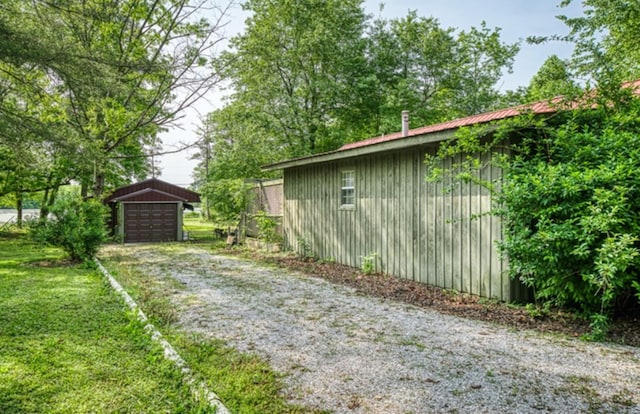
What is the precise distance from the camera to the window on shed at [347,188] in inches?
352

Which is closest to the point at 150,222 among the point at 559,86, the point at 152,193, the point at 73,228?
the point at 152,193

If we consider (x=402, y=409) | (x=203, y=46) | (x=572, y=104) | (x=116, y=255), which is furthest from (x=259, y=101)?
(x=402, y=409)

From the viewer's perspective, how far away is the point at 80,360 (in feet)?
11.7

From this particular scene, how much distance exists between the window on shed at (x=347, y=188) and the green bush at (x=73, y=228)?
6.25 metres

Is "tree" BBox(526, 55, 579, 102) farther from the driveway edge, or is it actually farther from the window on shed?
the driveway edge

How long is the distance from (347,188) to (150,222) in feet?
36.5

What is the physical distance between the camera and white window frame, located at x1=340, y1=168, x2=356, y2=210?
29.3 ft

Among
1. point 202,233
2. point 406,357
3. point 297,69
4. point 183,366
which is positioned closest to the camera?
point 183,366

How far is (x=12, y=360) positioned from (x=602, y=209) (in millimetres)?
5970

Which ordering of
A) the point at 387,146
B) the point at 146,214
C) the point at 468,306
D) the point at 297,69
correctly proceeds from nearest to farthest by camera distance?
the point at 468,306
the point at 387,146
the point at 146,214
the point at 297,69

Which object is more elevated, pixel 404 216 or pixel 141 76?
pixel 141 76

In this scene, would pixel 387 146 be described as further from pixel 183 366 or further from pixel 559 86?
pixel 183 366

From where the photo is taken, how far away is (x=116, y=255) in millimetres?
11758

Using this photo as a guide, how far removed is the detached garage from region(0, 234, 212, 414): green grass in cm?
1043
